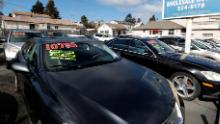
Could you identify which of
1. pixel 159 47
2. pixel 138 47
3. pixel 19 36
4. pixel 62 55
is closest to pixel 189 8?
pixel 159 47

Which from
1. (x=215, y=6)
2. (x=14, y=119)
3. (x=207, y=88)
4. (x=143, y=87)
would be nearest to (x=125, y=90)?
(x=143, y=87)

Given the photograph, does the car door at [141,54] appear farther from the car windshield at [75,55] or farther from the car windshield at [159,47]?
the car windshield at [75,55]

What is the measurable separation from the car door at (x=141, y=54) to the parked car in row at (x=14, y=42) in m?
4.08

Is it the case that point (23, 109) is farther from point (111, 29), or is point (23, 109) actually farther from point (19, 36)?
point (111, 29)

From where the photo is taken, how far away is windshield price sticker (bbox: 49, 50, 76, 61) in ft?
11.6

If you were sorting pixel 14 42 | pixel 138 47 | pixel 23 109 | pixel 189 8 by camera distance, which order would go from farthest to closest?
1. pixel 189 8
2. pixel 14 42
3. pixel 138 47
4. pixel 23 109

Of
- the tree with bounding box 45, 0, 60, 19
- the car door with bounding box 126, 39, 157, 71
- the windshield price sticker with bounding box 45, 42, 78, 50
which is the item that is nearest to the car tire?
the car door with bounding box 126, 39, 157, 71

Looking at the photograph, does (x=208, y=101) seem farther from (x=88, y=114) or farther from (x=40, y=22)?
(x=40, y=22)

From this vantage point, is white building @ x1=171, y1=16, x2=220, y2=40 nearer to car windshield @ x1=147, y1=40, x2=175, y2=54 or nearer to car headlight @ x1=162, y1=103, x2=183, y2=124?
car windshield @ x1=147, y1=40, x2=175, y2=54

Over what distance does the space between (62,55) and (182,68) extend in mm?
2992

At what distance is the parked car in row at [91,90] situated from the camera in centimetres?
221

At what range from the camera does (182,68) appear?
5.18 meters

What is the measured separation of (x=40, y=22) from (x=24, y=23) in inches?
141

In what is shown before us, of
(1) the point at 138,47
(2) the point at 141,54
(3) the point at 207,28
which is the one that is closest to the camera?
(2) the point at 141,54
